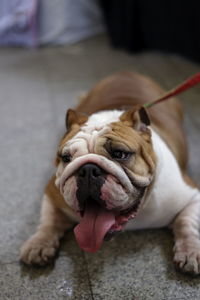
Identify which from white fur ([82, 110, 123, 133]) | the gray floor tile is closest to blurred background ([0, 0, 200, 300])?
the gray floor tile

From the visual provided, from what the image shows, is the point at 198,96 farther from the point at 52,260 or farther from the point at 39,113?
the point at 52,260

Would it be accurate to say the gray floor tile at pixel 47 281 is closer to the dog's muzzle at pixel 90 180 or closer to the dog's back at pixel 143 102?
the dog's muzzle at pixel 90 180

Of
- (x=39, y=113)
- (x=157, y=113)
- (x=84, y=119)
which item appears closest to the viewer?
(x=84, y=119)

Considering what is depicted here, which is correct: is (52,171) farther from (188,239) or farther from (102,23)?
(102,23)

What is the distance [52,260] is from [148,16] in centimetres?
229

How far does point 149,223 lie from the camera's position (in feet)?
4.76

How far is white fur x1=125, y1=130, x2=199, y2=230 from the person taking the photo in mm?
1377

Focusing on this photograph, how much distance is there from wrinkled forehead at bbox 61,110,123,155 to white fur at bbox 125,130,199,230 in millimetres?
209

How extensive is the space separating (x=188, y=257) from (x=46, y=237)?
1.54 ft

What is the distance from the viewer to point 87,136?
4.04 ft

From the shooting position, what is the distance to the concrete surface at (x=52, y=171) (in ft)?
4.24

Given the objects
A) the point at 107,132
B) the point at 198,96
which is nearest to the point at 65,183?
the point at 107,132

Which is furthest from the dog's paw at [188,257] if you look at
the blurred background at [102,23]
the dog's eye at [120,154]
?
the blurred background at [102,23]

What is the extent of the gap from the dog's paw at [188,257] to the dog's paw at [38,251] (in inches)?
15.9
